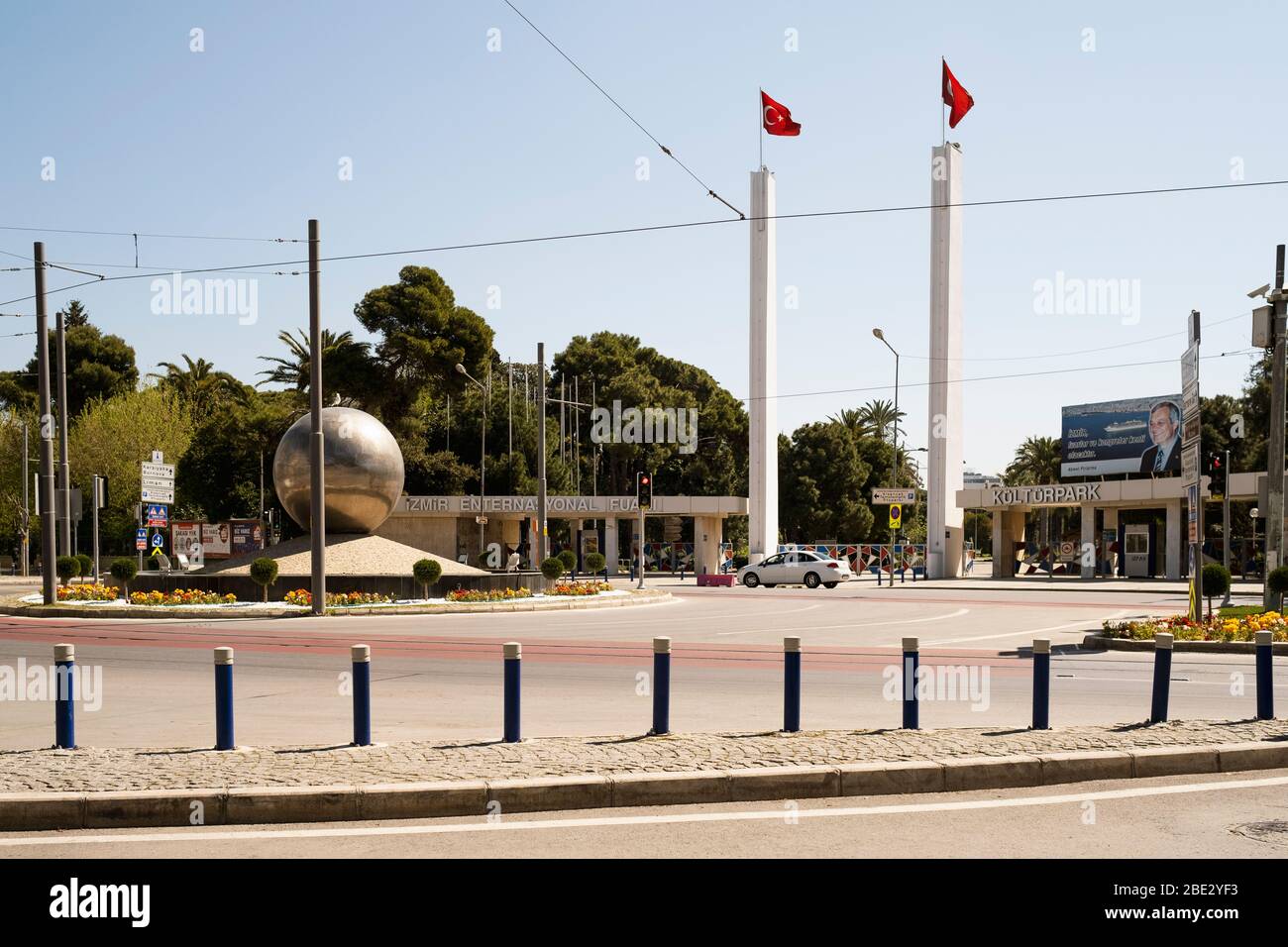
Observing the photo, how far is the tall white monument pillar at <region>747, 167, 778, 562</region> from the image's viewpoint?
54156 mm

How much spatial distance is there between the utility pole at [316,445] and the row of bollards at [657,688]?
15692 mm

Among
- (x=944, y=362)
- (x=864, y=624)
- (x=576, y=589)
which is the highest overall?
(x=944, y=362)

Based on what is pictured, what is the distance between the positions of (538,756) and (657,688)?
4.46 feet

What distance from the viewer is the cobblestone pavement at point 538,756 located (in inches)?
298

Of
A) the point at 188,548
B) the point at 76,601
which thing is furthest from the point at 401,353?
the point at 76,601

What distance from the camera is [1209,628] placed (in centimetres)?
1862

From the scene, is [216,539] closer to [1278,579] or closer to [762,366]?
[762,366]

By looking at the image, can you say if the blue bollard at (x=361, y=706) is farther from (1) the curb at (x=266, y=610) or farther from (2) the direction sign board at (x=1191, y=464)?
(1) the curb at (x=266, y=610)

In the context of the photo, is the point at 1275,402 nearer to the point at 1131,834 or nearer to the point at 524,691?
the point at 524,691

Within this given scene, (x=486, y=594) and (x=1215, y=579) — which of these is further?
(x=486, y=594)

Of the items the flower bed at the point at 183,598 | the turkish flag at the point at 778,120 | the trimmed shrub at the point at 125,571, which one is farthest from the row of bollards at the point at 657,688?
the turkish flag at the point at 778,120

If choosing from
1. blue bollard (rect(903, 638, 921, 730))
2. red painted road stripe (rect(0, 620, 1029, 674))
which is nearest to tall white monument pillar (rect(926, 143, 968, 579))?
red painted road stripe (rect(0, 620, 1029, 674))

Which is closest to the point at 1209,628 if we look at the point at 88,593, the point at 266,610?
the point at 266,610

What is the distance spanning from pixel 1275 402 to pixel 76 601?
2619 centimetres
